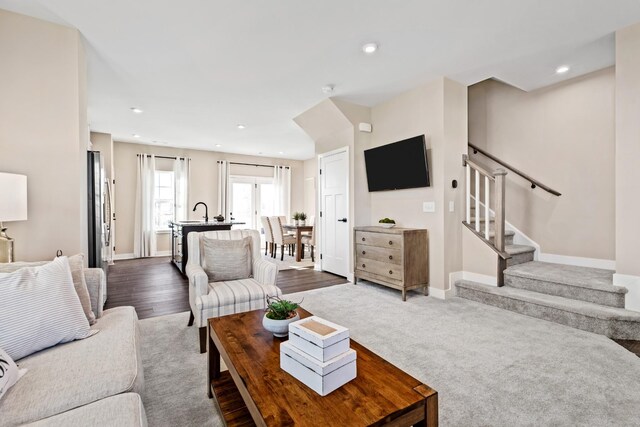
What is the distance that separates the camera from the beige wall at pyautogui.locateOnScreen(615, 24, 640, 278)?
101 inches

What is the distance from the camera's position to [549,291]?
10.2ft

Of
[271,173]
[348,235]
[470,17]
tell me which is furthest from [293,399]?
[271,173]

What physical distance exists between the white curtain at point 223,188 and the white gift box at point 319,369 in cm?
700

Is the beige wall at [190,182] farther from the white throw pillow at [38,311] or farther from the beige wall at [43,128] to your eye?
the white throw pillow at [38,311]

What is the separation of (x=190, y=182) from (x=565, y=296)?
7.35 meters

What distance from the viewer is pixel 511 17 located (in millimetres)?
2447

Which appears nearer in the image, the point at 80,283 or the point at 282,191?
the point at 80,283

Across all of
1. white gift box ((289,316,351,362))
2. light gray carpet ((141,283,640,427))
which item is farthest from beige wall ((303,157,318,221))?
white gift box ((289,316,351,362))

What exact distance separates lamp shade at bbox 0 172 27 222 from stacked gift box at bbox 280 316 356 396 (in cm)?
191

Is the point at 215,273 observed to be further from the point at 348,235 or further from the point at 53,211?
the point at 348,235

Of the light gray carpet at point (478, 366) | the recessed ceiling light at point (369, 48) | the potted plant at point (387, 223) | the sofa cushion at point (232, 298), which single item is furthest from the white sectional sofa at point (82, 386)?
the potted plant at point (387, 223)

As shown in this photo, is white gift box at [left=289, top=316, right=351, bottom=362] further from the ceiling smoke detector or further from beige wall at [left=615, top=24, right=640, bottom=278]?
the ceiling smoke detector

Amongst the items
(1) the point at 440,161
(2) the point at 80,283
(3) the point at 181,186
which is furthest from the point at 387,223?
(3) the point at 181,186

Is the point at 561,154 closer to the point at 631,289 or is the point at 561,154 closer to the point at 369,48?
the point at 631,289
